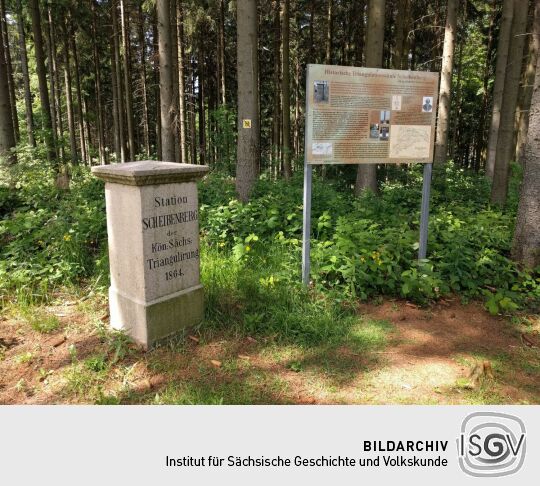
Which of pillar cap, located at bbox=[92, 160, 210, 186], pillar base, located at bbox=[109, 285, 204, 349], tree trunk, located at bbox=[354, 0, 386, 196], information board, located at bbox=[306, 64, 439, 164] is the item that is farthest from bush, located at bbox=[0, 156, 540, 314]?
tree trunk, located at bbox=[354, 0, 386, 196]

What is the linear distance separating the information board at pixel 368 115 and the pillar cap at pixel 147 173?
1.45m

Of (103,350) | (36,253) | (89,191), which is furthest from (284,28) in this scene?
(103,350)

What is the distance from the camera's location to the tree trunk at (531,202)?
206 inches

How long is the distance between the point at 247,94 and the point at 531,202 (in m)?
5.05

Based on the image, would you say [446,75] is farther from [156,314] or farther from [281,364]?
[156,314]

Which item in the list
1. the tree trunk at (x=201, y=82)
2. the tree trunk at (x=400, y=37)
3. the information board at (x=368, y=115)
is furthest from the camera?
the tree trunk at (x=201, y=82)

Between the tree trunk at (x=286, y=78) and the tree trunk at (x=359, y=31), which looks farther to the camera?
the tree trunk at (x=359, y=31)

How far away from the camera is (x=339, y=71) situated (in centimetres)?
478

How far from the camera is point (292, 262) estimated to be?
553cm

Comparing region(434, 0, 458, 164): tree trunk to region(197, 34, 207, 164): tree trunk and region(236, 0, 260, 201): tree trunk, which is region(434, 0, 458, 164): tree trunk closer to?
region(236, 0, 260, 201): tree trunk

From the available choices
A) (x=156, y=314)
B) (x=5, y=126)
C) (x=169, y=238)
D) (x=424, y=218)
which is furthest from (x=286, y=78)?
(x=156, y=314)

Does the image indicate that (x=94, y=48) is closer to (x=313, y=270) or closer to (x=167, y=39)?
(x=167, y=39)

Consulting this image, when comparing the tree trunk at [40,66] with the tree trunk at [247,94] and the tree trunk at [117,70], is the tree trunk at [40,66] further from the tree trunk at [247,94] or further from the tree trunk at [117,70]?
the tree trunk at [247,94]

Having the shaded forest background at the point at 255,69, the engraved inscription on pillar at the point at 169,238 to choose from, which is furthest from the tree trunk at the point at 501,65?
the engraved inscription on pillar at the point at 169,238
